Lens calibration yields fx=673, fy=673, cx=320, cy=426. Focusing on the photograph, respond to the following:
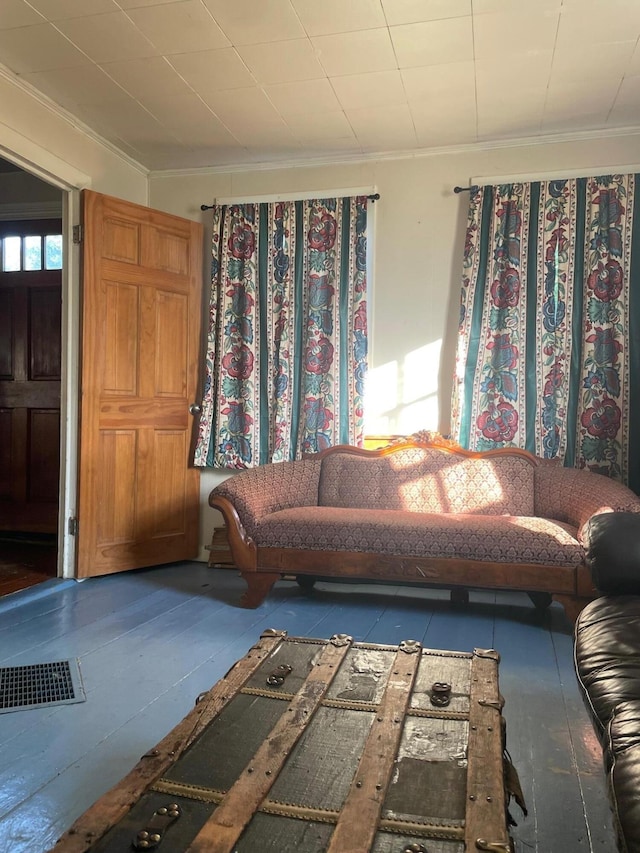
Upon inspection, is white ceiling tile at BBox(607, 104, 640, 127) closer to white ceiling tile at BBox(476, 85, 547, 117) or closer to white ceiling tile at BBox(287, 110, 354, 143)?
white ceiling tile at BBox(476, 85, 547, 117)

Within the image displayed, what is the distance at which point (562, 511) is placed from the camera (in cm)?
345

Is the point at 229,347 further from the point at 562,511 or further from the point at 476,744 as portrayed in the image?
the point at 476,744

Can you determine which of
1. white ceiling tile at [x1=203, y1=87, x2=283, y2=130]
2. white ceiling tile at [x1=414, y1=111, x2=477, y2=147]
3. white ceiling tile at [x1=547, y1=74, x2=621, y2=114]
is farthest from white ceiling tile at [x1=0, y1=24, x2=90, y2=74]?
white ceiling tile at [x1=547, y1=74, x2=621, y2=114]

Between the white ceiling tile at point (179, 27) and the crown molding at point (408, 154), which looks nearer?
the white ceiling tile at point (179, 27)

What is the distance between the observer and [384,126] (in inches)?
149

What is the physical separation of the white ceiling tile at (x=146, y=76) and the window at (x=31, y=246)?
5.90 ft

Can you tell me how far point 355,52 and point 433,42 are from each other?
35 cm

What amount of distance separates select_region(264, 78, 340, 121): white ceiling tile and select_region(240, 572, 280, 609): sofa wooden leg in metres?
2.43

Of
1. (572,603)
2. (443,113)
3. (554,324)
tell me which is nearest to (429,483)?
(572,603)

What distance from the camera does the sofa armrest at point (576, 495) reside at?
10.0 ft

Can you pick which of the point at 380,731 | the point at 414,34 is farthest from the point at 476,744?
the point at 414,34

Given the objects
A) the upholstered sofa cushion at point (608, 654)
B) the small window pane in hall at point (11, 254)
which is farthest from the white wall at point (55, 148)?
the upholstered sofa cushion at point (608, 654)

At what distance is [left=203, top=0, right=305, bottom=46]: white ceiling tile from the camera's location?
2650 millimetres

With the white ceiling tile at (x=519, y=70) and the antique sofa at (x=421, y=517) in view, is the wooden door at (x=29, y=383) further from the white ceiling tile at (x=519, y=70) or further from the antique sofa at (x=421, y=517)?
the white ceiling tile at (x=519, y=70)
